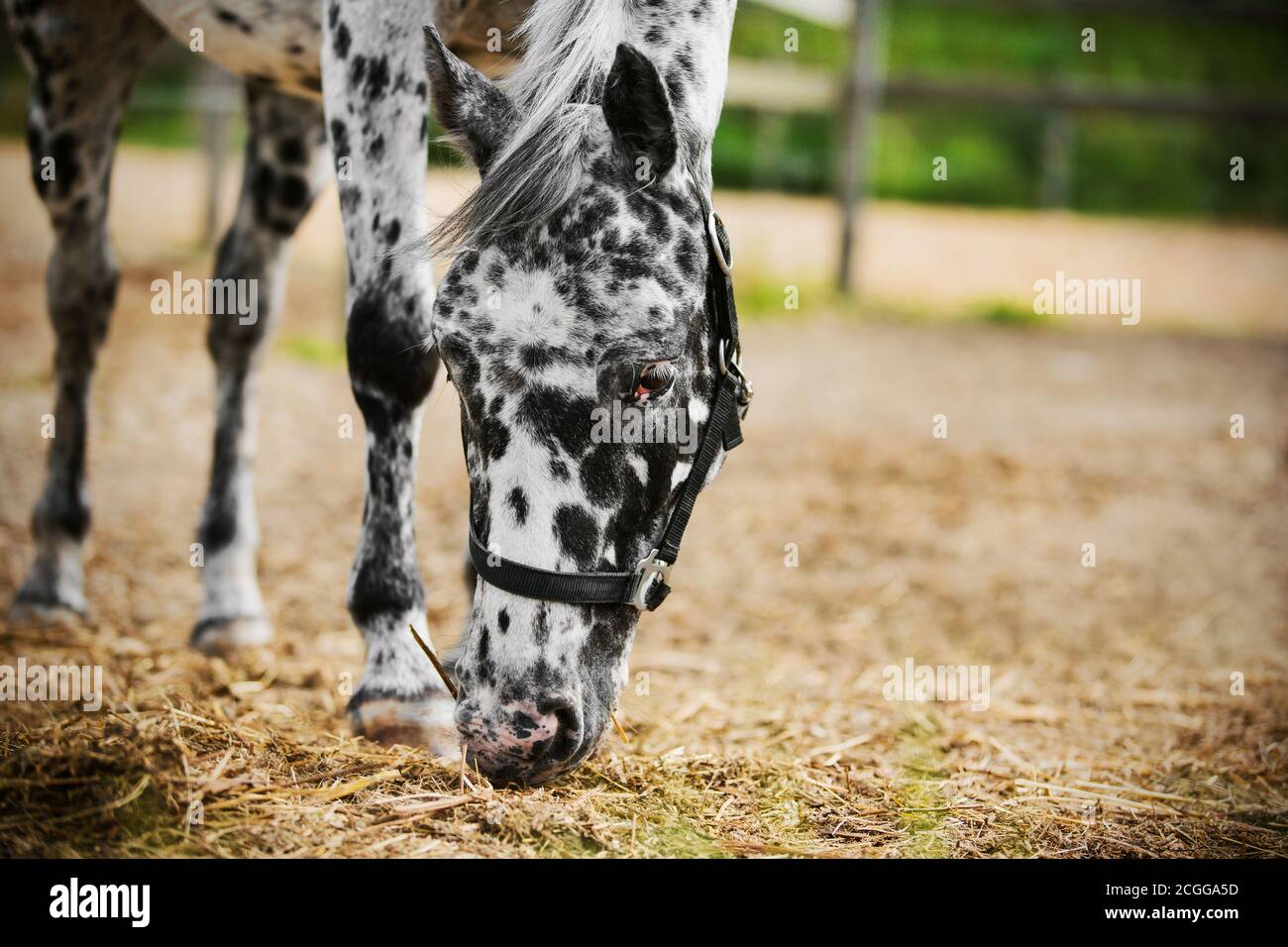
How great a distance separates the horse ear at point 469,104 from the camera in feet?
6.86

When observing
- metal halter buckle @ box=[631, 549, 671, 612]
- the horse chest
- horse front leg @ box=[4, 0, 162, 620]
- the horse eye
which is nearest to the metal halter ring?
the horse eye

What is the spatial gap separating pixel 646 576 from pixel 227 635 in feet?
6.78

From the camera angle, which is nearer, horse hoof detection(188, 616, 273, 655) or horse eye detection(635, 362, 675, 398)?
horse eye detection(635, 362, 675, 398)

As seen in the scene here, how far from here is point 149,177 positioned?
11.9 m

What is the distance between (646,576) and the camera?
80.5 inches

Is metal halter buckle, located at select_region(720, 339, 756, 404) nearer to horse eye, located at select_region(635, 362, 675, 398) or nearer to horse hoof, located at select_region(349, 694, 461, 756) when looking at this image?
horse eye, located at select_region(635, 362, 675, 398)

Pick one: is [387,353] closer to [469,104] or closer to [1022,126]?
[469,104]

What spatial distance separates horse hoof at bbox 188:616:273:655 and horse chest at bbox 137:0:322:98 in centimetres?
158

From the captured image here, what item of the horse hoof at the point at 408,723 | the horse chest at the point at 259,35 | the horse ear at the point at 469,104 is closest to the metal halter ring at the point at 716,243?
the horse ear at the point at 469,104

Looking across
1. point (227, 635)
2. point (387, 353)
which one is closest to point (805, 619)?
point (227, 635)

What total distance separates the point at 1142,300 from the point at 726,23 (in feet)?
29.3

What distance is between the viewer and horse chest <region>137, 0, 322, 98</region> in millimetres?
3004

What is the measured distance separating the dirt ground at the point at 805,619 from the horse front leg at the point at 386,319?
0.18 meters
